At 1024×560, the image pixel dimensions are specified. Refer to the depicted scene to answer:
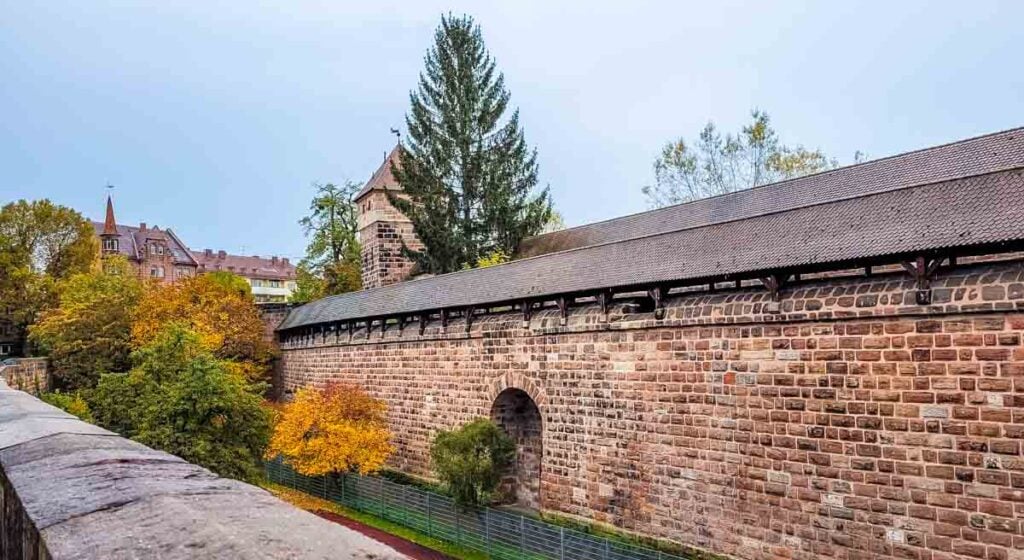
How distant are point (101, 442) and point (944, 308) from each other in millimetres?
9333

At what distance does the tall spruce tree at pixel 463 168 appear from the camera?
3356 centimetres

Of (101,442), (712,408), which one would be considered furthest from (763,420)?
(101,442)

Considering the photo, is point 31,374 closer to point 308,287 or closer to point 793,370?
point 308,287

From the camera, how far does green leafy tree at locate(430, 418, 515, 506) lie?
15133 millimetres

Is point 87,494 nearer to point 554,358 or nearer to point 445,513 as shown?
point 554,358

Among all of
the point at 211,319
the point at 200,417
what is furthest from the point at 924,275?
the point at 211,319

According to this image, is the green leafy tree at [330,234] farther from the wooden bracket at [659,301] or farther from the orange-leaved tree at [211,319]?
the wooden bracket at [659,301]

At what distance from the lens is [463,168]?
3591 centimetres

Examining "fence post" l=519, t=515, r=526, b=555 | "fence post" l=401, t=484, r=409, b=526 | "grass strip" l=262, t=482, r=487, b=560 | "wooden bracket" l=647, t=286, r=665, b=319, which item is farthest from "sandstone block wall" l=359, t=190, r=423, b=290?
"wooden bracket" l=647, t=286, r=665, b=319

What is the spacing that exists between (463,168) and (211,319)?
1392cm

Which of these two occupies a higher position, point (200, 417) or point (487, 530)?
point (200, 417)

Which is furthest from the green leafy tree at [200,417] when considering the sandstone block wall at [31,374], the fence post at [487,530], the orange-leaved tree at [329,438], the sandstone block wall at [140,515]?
the sandstone block wall at [140,515]

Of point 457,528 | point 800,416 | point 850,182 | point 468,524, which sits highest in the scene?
point 850,182

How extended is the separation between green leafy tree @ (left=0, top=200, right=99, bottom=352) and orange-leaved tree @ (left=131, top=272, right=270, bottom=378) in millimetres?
15870
